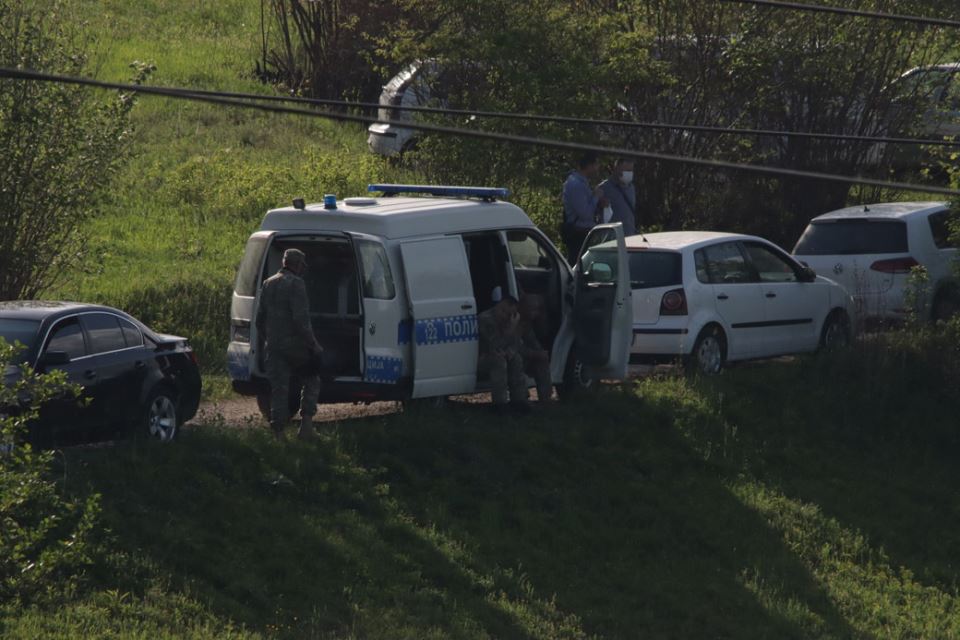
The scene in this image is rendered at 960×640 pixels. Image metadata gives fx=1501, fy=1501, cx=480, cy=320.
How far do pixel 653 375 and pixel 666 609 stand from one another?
4638 millimetres

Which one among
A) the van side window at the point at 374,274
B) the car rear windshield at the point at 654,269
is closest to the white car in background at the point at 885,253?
the car rear windshield at the point at 654,269

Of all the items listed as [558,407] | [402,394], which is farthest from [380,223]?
[558,407]

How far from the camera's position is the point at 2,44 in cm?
1494

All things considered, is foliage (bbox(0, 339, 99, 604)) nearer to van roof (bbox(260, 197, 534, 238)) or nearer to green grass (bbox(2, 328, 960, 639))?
green grass (bbox(2, 328, 960, 639))

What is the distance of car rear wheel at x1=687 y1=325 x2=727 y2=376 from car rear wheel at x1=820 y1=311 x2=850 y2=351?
5.86 feet

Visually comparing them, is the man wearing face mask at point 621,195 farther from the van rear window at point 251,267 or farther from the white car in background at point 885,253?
the van rear window at point 251,267

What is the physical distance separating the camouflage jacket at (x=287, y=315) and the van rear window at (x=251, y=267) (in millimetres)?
744

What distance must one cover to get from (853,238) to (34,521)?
11.4 m

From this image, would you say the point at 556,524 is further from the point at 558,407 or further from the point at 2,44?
the point at 2,44

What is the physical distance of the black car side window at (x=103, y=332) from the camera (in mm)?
12352

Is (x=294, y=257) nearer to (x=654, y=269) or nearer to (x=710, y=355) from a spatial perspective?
(x=654, y=269)

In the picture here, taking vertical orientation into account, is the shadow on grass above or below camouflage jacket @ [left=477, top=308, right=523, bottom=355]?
below

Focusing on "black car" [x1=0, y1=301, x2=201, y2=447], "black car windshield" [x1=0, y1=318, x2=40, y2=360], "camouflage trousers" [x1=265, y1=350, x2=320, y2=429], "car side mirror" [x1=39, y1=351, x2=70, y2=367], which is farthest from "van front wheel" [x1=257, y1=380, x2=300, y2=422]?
"black car windshield" [x1=0, y1=318, x2=40, y2=360]

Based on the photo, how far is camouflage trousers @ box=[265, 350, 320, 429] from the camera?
40.6ft
